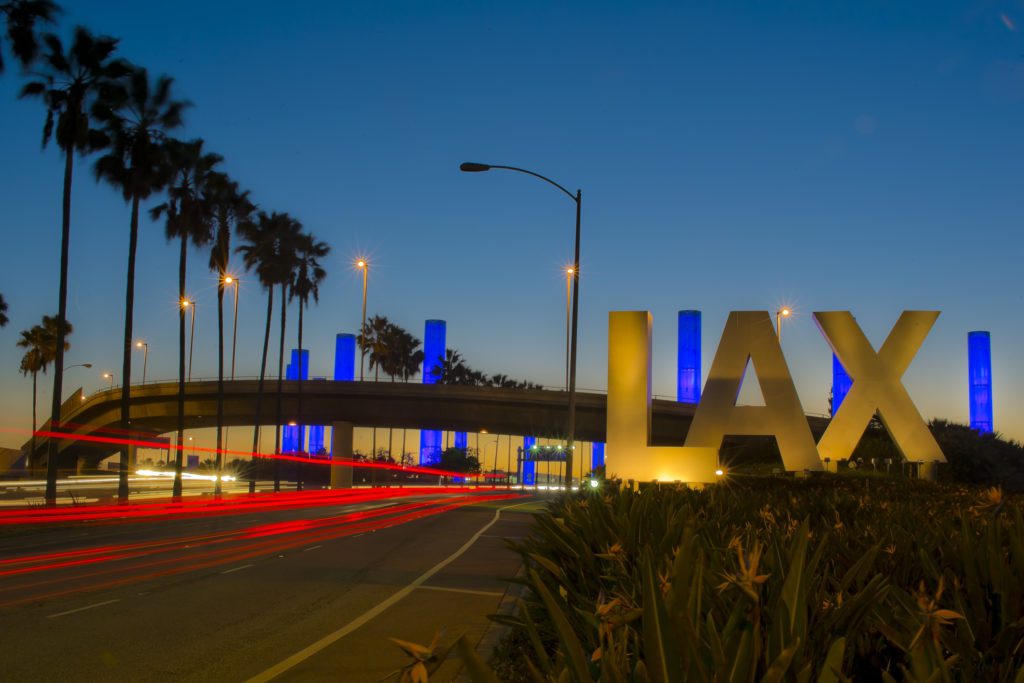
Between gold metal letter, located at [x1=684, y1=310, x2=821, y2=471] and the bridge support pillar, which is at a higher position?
gold metal letter, located at [x1=684, y1=310, x2=821, y2=471]

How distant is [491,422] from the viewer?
77875 mm

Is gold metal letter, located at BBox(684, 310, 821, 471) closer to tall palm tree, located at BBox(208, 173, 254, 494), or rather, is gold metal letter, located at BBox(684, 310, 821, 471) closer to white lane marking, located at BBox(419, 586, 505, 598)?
white lane marking, located at BBox(419, 586, 505, 598)

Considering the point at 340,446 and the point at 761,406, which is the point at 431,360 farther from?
the point at 761,406

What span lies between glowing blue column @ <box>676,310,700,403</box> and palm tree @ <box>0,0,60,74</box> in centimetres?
5322

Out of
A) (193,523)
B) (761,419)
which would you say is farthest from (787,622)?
(193,523)

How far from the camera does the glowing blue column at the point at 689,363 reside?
255 feet

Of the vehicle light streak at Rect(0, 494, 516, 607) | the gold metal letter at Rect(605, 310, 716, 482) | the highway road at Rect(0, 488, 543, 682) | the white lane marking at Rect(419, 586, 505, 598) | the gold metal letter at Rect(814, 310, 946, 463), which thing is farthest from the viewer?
the gold metal letter at Rect(814, 310, 946, 463)

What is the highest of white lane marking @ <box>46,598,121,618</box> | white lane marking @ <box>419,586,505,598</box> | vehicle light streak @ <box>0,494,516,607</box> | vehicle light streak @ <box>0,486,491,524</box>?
white lane marking @ <box>46,598,121,618</box>

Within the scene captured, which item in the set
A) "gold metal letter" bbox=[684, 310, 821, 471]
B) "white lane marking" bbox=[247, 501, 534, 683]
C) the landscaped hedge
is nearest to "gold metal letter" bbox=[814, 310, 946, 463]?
"gold metal letter" bbox=[684, 310, 821, 471]

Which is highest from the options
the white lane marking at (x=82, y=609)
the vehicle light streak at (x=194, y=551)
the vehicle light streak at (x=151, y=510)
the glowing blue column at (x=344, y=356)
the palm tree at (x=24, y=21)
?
the palm tree at (x=24, y=21)

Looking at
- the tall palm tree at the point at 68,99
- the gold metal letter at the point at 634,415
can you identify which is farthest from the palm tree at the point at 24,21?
the gold metal letter at the point at 634,415

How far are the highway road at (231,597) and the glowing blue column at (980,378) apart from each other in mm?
51146

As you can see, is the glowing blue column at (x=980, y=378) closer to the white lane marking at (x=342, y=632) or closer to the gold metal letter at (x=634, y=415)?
the gold metal letter at (x=634, y=415)

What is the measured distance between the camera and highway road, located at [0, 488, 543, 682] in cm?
998
